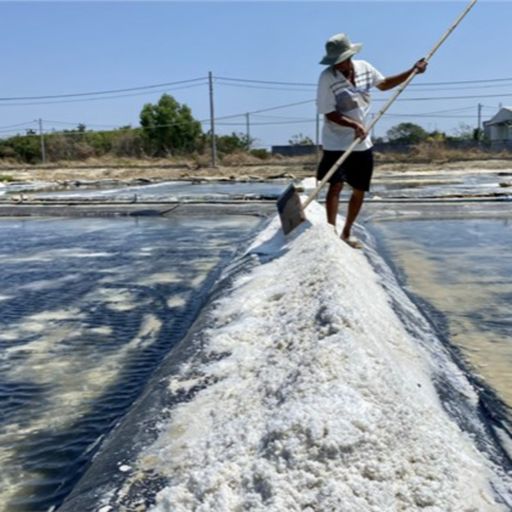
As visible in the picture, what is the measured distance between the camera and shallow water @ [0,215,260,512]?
6.82ft

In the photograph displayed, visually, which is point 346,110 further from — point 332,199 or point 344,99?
point 332,199

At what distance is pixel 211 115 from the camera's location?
3206cm

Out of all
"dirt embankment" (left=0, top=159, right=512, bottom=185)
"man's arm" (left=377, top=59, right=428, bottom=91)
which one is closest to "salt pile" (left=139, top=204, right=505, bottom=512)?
"man's arm" (left=377, top=59, right=428, bottom=91)

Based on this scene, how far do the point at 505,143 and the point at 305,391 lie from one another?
120 ft

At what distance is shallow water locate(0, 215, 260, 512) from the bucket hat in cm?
164

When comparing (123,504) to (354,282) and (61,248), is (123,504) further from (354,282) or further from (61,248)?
(61,248)

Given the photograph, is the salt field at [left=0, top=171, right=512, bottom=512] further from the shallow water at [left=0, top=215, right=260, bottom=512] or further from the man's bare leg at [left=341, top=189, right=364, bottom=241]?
the man's bare leg at [left=341, top=189, right=364, bottom=241]

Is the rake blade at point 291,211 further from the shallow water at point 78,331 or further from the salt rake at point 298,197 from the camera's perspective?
the shallow water at point 78,331

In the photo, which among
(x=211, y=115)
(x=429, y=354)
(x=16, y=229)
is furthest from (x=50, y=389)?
(x=211, y=115)

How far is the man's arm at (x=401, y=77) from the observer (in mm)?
4418

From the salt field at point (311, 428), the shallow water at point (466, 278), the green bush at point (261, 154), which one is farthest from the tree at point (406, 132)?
the salt field at point (311, 428)

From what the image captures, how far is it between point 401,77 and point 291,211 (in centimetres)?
119

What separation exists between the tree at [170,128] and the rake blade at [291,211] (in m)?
34.6

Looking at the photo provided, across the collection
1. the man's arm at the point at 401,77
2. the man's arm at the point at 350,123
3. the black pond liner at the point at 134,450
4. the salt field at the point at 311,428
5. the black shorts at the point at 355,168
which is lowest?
the black pond liner at the point at 134,450
